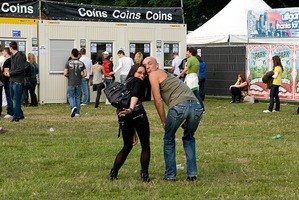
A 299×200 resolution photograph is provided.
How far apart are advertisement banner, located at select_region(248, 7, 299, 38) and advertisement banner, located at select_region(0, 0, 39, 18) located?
8.58m

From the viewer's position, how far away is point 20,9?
77.9 ft

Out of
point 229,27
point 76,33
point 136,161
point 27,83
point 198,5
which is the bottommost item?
point 136,161

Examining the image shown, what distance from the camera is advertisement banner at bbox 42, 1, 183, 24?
24.7 m

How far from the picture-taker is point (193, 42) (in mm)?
30719

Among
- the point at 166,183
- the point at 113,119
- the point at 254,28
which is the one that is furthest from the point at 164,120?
the point at 254,28

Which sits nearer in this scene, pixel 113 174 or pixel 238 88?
pixel 113 174

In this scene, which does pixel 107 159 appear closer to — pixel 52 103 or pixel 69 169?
pixel 69 169

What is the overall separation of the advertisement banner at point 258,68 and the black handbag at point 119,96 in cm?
1697

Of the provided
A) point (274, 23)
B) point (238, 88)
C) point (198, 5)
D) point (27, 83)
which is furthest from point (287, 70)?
point (198, 5)

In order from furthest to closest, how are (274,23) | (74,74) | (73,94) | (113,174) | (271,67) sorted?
(274,23)
(271,67)
(73,94)
(74,74)
(113,174)

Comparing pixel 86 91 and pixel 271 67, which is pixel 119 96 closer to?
pixel 86 91

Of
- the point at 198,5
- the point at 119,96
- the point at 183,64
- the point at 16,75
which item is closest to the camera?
the point at 119,96

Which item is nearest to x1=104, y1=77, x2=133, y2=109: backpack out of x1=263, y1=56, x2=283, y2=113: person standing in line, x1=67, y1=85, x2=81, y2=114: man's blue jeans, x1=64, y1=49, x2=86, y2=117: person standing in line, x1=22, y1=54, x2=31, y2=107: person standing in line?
x1=64, y1=49, x2=86, y2=117: person standing in line

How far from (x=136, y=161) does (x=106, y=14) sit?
15392 millimetres
